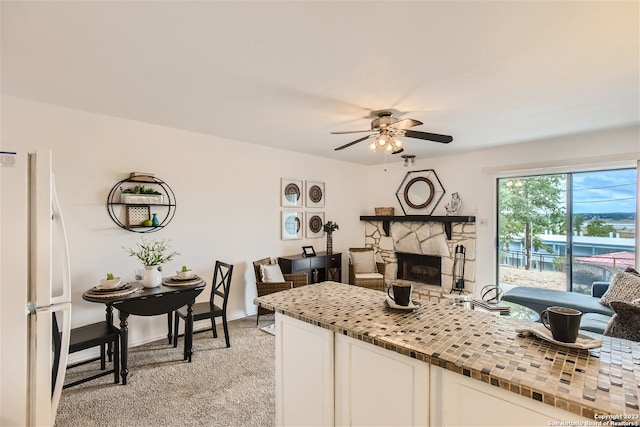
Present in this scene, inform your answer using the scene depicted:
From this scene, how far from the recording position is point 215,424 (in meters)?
2.09

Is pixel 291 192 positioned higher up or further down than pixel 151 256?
higher up

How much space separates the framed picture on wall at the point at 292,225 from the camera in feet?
15.4

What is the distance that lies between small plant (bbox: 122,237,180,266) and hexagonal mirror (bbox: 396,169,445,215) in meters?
3.78

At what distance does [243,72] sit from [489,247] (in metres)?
4.15

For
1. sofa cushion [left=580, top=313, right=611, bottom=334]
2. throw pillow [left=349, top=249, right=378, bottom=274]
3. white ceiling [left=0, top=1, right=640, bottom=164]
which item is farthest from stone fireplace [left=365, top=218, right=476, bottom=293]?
white ceiling [left=0, top=1, right=640, bottom=164]

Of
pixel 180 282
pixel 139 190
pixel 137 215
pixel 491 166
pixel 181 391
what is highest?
pixel 491 166

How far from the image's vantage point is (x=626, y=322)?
7.12 ft

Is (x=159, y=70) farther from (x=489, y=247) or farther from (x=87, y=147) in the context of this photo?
(x=489, y=247)

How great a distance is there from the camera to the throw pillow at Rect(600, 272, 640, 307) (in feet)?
9.54

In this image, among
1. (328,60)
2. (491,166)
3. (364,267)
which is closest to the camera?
(328,60)

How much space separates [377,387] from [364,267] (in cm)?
385

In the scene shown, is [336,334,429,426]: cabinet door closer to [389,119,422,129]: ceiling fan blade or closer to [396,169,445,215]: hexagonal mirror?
[389,119,422,129]: ceiling fan blade

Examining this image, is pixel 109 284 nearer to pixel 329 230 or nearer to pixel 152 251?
pixel 152 251

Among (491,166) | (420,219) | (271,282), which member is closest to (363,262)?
(420,219)
